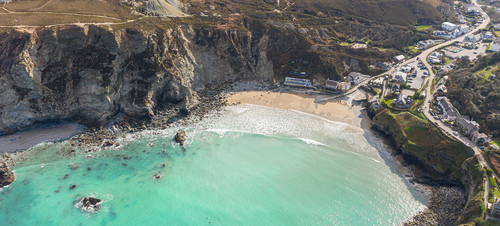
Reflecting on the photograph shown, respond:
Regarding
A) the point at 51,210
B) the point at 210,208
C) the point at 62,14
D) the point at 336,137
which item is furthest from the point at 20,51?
the point at 336,137

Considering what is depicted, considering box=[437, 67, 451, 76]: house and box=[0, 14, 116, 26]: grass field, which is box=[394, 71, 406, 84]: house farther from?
box=[0, 14, 116, 26]: grass field

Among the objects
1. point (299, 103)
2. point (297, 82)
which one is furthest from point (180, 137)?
point (297, 82)

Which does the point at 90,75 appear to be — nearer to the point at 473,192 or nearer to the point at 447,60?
the point at 473,192

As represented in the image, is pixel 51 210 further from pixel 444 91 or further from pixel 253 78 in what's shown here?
pixel 444 91

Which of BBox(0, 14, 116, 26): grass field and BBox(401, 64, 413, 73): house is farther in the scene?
BBox(401, 64, 413, 73): house

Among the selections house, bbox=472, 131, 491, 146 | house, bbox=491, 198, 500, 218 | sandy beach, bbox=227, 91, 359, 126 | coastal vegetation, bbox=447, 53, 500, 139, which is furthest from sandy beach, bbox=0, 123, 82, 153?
coastal vegetation, bbox=447, 53, 500, 139
